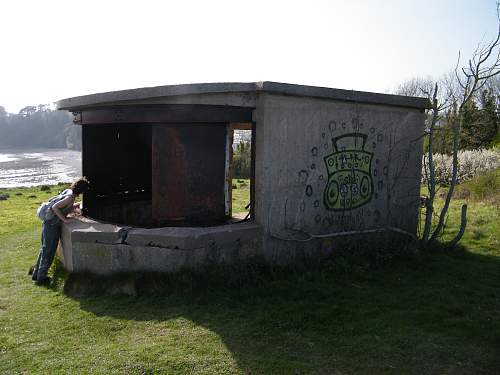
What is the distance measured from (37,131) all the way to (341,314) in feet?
372

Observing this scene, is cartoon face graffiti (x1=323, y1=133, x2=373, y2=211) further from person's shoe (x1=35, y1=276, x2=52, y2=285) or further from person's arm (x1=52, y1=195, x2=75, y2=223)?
person's shoe (x1=35, y1=276, x2=52, y2=285)

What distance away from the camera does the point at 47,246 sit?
657 cm

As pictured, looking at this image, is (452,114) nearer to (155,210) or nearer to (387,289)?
(387,289)

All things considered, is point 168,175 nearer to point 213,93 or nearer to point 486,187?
point 213,93

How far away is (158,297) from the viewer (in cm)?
551

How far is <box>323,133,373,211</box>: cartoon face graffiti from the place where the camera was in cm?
686

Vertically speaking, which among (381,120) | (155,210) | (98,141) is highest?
(381,120)

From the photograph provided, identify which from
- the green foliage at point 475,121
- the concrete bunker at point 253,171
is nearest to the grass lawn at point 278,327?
the concrete bunker at point 253,171

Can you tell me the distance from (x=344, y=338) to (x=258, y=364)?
959 millimetres

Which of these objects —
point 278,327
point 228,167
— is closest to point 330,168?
point 228,167

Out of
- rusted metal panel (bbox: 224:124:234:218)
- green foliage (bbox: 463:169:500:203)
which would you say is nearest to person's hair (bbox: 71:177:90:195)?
rusted metal panel (bbox: 224:124:234:218)

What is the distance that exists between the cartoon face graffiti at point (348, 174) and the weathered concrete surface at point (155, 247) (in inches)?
55.7

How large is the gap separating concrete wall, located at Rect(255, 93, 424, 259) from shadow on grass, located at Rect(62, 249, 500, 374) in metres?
0.78

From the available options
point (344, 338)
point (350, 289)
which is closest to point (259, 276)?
point (350, 289)
